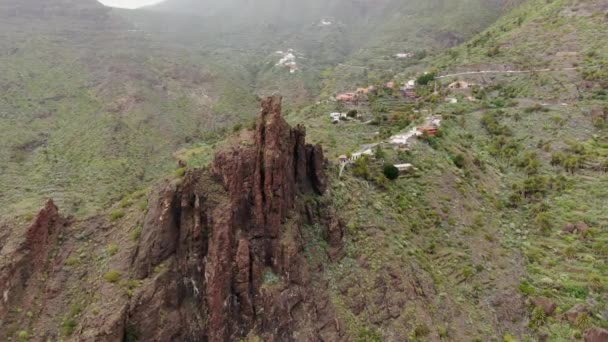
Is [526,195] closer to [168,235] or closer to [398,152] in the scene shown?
[398,152]

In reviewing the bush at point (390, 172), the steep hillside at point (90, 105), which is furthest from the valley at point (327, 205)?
the steep hillside at point (90, 105)

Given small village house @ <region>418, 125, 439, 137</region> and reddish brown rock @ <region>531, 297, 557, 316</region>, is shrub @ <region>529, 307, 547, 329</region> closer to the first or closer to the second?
reddish brown rock @ <region>531, 297, 557, 316</region>

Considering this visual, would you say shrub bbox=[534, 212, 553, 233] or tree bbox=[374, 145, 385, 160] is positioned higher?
tree bbox=[374, 145, 385, 160]

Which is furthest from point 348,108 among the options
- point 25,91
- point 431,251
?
point 25,91

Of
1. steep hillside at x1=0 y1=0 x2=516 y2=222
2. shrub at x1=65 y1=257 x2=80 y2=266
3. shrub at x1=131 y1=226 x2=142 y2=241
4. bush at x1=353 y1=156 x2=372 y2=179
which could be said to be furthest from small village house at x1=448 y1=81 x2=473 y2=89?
shrub at x1=65 y1=257 x2=80 y2=266

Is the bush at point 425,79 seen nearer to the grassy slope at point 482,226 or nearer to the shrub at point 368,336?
the grassy slope at point 482,226

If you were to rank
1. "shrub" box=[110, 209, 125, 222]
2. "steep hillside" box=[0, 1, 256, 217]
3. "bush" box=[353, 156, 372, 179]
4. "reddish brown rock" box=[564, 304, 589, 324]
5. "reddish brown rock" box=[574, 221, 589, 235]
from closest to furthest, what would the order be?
1. "shrub" box=[110, 209, 125, 222]
2. "reddish brown rock" box=[564, 304, 589, 324]
3. "reddish brown rock" box=[574, 221, 589, 235]
4. "bush" box=[353, 156, 372, 179]
5. "steep hillside" box=[0, 1, 256, 217]

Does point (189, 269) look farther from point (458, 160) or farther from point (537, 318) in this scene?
point (458, 160)
